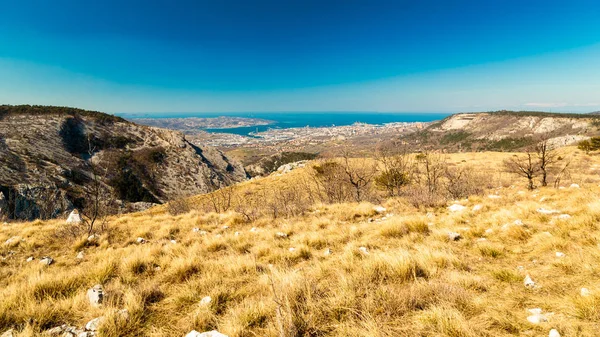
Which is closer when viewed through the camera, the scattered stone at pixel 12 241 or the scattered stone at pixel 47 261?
the scattered stone at pixel 47 261

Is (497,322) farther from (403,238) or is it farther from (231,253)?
(231,253)

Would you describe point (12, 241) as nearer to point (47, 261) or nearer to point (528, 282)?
point (47, 261)

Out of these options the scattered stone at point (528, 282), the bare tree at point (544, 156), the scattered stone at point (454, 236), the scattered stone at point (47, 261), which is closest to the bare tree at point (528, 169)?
the bare tree at point (544, 156)

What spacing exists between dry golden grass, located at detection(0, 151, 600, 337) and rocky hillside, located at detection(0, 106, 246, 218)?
30.1m

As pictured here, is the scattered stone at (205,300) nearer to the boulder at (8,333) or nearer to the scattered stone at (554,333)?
the boulder at (8,333)

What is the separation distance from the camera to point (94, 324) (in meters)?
3.08

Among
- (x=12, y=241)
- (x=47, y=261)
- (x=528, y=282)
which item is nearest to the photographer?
(x=528, y=282)

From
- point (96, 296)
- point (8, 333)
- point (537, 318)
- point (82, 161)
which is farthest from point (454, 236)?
point (82, 161)

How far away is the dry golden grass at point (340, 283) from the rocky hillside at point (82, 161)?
98.7ft

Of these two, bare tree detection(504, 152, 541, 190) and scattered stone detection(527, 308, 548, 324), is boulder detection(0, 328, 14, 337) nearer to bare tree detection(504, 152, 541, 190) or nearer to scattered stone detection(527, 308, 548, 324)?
scattered stone detection(527, 308, 548, 324)

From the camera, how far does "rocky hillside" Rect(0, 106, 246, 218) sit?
126 feet

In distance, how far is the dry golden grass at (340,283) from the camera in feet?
9.20

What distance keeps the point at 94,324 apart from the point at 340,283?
313cm

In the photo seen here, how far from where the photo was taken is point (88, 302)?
367 cm
